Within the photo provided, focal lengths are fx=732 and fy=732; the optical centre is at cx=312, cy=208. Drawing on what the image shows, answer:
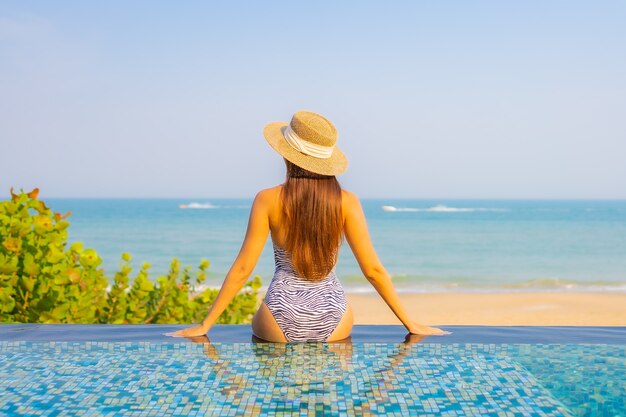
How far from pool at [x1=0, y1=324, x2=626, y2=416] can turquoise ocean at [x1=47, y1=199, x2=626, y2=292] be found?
13.2 metres

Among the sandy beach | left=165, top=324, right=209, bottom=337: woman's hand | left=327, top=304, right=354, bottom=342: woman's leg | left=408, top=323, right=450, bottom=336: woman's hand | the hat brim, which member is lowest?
the sandy beach

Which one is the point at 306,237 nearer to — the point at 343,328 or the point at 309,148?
the point at 309,148

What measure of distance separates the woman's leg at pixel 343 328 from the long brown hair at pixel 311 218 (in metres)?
0.37

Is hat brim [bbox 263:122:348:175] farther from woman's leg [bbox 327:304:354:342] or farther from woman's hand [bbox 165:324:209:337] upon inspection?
woman's hand [bbox 165:324:209:337]

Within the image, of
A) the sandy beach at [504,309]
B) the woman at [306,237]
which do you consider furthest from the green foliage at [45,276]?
the sandy beach at [504,309]

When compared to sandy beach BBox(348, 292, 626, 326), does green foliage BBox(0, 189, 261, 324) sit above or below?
above

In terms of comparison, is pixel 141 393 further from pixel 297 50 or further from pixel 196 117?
pixel 196 117

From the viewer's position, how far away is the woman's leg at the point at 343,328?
3.90m

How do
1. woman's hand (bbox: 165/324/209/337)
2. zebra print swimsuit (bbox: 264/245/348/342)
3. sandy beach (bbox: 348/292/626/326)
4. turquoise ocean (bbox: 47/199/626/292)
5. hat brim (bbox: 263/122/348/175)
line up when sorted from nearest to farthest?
hat brim (bbox: 263/122/348/175) < zebra print swimsuit (bbox: 264/245/348/342) < woman's hand (bbox: 165/324/209/337) < sandy beach (bbox: 348/292/626/326) < turquoise ocean (bbox: 47/199/626/292)

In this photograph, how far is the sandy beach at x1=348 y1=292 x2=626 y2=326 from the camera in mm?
12922

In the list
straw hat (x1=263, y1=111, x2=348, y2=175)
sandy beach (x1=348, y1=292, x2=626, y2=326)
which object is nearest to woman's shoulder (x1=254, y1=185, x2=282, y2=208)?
straw hat (x1=263, y1=111, x2=348, y2=175)

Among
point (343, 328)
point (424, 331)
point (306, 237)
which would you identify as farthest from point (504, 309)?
point (306, 237)

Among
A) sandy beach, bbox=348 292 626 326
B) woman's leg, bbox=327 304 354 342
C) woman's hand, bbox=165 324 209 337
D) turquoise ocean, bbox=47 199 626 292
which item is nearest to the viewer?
woman's leg, bbox=327 304 354 342

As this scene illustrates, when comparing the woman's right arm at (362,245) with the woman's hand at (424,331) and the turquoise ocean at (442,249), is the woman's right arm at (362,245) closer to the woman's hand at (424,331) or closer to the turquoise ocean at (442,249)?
the woman's hand at (424,331)
